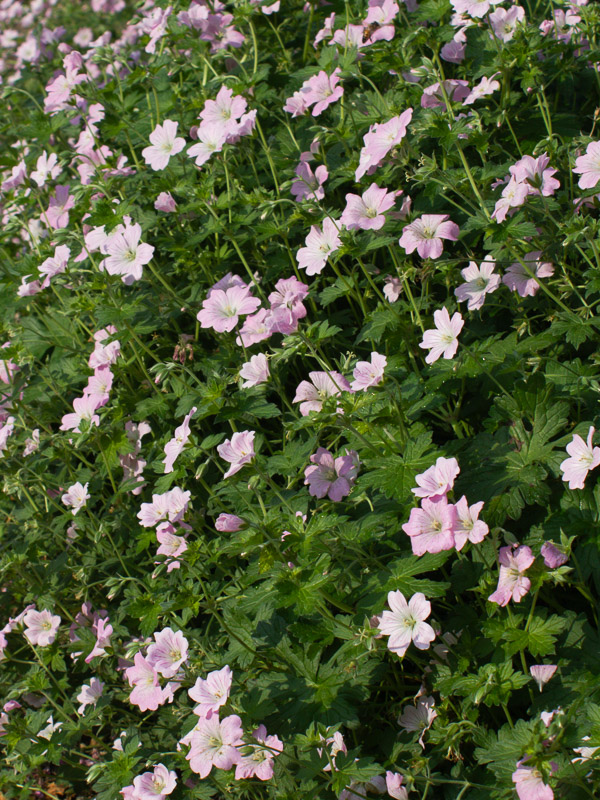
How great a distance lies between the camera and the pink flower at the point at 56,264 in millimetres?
3217

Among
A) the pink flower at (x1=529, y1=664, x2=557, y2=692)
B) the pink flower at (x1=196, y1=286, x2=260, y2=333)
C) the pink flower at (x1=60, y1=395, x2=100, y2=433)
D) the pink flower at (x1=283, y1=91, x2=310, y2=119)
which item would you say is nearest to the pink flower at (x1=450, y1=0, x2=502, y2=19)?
the pink flower at (x1=283, y1=91, x2=310, y2=119)

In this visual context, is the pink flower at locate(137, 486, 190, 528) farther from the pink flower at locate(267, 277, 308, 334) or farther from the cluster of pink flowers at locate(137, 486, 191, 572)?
the pink flower at locate(267, 277, 308, 334)

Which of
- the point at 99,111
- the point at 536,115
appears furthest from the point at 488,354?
the point at 99,111

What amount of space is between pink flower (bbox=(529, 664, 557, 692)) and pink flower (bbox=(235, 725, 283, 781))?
0.72 meters

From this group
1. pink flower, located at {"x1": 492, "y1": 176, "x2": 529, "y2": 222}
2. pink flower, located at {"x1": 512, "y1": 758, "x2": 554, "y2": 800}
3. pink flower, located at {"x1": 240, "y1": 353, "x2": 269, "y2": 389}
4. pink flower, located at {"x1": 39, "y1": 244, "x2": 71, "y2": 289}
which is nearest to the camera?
pink flower, located at {"x1": 512, "y1": 758, "x2": 554, "y2": 800}

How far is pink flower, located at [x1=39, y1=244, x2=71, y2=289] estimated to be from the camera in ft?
10.6

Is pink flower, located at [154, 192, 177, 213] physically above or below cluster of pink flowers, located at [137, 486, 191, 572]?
above

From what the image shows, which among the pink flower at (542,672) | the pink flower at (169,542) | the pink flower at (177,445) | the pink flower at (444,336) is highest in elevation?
the pink flower at (444,336)

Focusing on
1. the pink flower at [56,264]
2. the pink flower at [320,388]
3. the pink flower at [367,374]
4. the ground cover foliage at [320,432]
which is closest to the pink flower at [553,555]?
the ground cover foliage at [320,432]

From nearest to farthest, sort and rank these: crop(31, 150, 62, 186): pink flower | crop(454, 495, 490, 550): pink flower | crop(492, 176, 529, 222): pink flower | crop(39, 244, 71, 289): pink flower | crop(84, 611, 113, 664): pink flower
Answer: crop(454, 495, 490, 550): pink flower, crop(492, 176, 529, 222): pink flower, crop(84, 611, 113, 664): pink flower, crop(39, 244, 71, 289): pink flower, crop(31, 150, 62, 186): pink flower

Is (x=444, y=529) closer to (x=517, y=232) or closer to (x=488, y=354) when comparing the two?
(x=488, y=354)

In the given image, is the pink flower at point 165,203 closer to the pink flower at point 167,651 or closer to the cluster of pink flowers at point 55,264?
the cluster of pink flowers at point 55,264

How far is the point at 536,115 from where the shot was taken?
316cm

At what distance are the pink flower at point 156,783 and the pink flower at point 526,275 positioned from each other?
6.10 feet
